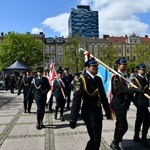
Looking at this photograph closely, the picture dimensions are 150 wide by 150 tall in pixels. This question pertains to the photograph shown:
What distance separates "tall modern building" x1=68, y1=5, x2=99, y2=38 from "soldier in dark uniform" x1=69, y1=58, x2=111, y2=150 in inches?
6662

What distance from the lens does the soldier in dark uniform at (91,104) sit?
5016mm

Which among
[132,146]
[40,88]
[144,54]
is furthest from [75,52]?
[132,146]

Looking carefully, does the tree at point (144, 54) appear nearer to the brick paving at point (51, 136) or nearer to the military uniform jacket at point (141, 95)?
the brick paving at point (51, 136)

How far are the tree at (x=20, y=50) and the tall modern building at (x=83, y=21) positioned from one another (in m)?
107

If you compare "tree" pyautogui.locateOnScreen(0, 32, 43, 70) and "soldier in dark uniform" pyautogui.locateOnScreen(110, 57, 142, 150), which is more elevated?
"tree" pyautogui.locateOnScreen(0, 32, 43, 70)

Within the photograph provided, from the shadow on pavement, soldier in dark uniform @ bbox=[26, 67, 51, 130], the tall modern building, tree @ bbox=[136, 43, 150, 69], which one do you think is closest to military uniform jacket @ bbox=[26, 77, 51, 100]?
soldier in dark uniform @ bbox=[26, 67, 51, 130]

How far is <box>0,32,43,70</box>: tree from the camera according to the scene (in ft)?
217

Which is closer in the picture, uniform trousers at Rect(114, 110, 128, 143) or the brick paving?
uniform trousers at Rect(114, 110, 128, 143)

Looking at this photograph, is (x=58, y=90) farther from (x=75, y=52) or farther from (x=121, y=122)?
(x=75, y=52)

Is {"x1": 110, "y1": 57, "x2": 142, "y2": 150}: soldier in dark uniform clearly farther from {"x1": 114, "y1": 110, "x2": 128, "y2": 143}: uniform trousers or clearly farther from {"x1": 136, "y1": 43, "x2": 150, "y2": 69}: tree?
{"x1": 136, "y1": 43, "x2": 150, "y2": 69}: tree

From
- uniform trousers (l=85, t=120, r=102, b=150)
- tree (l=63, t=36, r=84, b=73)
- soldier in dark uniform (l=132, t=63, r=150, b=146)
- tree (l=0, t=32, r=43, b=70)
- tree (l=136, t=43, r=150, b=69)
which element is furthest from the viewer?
tree (l=0, t=32, r=43, b=70)

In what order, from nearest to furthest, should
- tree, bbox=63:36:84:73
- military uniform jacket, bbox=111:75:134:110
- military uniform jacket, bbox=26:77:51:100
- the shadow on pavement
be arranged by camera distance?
military uniform jacket, bbox=111:75:134:110
the shadow on pavement
military uniform jacket, bbox=26:77:51:100
tree, bbox=63:36:84:73

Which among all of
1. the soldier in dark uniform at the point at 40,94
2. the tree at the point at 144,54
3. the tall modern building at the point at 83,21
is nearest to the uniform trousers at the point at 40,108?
the soldier in dark uniform at the point at 40,94

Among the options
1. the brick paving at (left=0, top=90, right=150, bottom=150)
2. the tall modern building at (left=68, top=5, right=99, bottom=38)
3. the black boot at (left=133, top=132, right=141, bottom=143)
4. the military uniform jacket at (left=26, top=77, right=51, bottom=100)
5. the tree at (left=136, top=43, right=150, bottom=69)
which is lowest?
the brick paving at (left=0, top=90, right=150, bottom=150)
